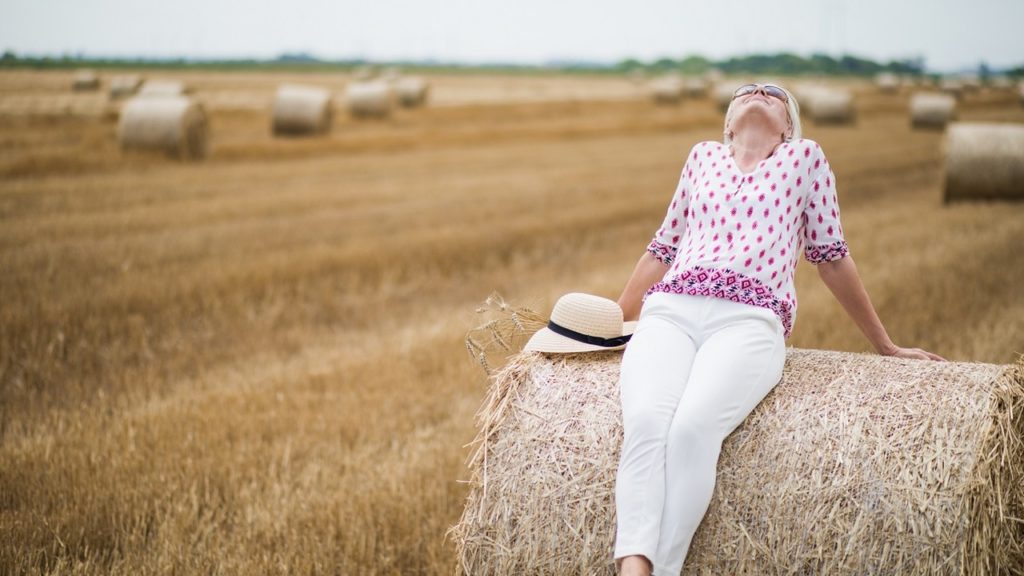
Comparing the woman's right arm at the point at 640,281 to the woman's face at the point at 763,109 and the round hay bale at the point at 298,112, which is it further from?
the round hay bale at the point at 298,112

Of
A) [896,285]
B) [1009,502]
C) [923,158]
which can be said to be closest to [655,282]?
[1009,502]

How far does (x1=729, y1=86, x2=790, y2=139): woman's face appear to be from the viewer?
3137 millimetres

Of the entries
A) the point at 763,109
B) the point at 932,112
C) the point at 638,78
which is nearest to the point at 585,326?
the point at 763,109

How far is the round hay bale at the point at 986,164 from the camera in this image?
12.2m

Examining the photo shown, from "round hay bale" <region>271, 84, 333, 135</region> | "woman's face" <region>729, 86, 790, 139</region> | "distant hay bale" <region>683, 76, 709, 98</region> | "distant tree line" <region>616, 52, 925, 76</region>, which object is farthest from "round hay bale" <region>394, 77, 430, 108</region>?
"distant tree line" <region>616, 52, 925, 76</region>

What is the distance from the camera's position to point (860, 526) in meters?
2.60

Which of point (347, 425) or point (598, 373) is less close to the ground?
point (598, 373)

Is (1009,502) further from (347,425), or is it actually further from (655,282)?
(347,425)

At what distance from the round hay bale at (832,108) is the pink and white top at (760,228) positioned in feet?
84.7

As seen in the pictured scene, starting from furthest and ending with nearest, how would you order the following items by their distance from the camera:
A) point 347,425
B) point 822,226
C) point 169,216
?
1. point 169,216
2. point 347,425
3. point 822,226

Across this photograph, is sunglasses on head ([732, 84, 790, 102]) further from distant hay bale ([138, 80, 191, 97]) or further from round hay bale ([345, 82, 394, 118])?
round hay bale ([345, 82, 394, 118])

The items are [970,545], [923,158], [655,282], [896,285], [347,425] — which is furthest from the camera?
[923,158]

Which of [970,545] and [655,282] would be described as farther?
[655,282]

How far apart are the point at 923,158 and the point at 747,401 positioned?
17.5 metres
